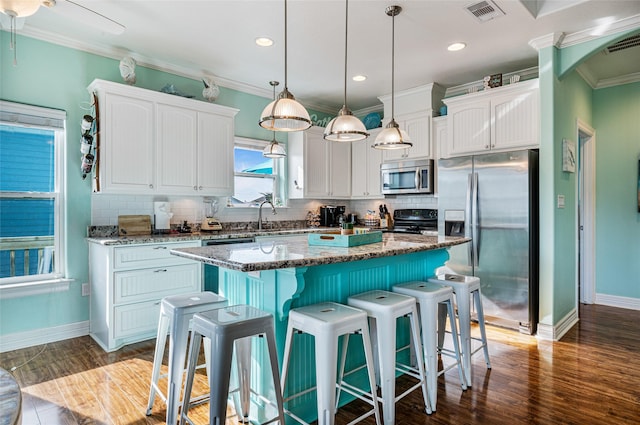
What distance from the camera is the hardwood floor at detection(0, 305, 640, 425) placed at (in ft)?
7.13

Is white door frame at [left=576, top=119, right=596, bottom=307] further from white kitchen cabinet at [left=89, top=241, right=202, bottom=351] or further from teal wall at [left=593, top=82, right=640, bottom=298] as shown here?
white kitchen cabinet at [left=89, top=241, right=202, bottom=351]

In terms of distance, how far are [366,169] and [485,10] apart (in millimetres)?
2837

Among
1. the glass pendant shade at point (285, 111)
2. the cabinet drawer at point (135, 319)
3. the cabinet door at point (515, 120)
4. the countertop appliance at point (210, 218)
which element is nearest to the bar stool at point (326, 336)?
the glass pendant shade at point (285, 111)

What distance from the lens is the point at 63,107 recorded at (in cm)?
→ 349

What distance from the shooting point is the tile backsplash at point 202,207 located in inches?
147

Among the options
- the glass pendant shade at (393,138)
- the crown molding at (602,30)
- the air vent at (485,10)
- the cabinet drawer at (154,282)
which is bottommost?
the cabinet drawer at (154,282)

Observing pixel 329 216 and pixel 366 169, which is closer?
pixel 366 169

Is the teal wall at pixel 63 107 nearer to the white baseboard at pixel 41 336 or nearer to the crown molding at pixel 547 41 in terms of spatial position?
the white baseboard at pixel 41 336

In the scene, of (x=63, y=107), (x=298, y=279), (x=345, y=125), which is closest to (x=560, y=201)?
(x=345, y=125)

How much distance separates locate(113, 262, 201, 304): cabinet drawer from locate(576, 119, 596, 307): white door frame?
4.59m

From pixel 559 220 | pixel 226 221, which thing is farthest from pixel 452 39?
pixel 226 221

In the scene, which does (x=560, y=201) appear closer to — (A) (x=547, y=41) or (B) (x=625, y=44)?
(A) (x=547, y=41)

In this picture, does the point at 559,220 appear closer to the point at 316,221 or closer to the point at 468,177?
the point at 468,177

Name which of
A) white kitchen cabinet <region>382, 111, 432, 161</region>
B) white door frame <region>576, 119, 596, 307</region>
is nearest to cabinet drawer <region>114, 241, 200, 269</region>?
white kitchen cabinet <region>382, 111, 432, 161</region>
